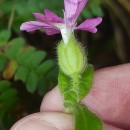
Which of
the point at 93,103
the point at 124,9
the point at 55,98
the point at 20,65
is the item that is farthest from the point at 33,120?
the point at 124,9

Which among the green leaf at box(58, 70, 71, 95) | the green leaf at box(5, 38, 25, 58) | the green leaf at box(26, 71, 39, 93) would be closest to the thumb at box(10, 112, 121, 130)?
the green leaf at box(58, 70, 71, 95)

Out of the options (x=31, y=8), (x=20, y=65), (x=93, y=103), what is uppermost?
(x=31, y=8)

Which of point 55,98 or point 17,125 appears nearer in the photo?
point 17,125

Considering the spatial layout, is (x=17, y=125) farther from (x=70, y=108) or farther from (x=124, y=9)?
(x=124, y=9)

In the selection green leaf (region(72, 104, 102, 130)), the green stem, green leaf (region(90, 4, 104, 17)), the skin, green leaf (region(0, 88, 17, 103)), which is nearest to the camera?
green leaf (region(72, 104, 102, 130))

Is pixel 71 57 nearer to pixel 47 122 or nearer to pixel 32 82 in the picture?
pixel 47 122

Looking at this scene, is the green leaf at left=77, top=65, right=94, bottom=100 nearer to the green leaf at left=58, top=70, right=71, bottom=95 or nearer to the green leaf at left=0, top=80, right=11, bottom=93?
the green leaf at left=58, top=70, right=71, bottom=95
